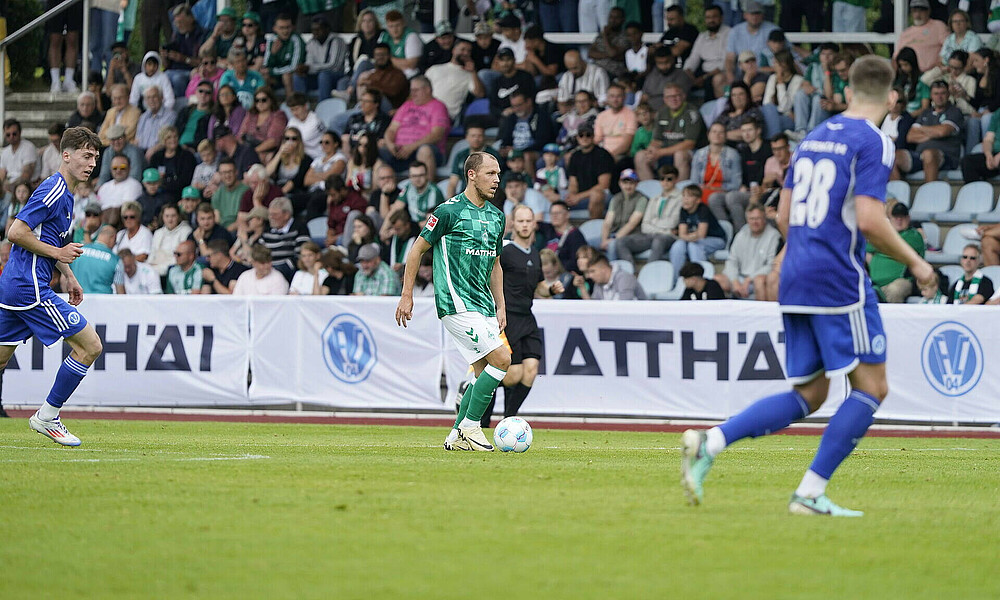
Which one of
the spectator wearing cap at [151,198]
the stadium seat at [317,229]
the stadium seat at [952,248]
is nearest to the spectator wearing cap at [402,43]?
the stadium seat at [317,229]

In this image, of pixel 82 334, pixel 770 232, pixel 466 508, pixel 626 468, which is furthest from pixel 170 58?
pixel 466 508

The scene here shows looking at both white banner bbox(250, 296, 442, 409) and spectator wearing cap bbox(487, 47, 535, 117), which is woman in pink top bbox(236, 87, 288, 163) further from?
white banner bbox(250, 296, 442, 409)

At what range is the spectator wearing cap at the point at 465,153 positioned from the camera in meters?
20.7

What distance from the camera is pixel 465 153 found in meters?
21.4

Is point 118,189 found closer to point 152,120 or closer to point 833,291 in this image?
point 152,120

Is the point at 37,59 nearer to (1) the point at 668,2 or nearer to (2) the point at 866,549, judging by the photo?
(1) the point at 668,2

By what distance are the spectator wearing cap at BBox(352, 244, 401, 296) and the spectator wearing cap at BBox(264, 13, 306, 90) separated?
6.40 metres

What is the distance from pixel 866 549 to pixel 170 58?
21.9m

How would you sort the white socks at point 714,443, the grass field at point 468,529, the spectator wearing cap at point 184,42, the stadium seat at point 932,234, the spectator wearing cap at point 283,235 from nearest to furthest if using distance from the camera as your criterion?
the grass field at point 468,529 < the white socks at point 714,443 < the stadium seat at point 932,234 < the spectator wearing cap at point 283,235 < the spectator wearing cap at point 184,42

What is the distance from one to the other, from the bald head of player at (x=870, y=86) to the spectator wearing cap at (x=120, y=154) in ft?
60.7

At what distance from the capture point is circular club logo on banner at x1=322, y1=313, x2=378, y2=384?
57.1ft

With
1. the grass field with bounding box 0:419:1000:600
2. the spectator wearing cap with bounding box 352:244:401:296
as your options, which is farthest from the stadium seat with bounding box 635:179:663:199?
the grass field with bounding box 0:419:1000:600

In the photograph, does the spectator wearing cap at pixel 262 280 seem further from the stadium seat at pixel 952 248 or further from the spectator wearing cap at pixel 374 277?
the stadium seat at pixel 952 248

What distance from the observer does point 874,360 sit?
20.8ft
